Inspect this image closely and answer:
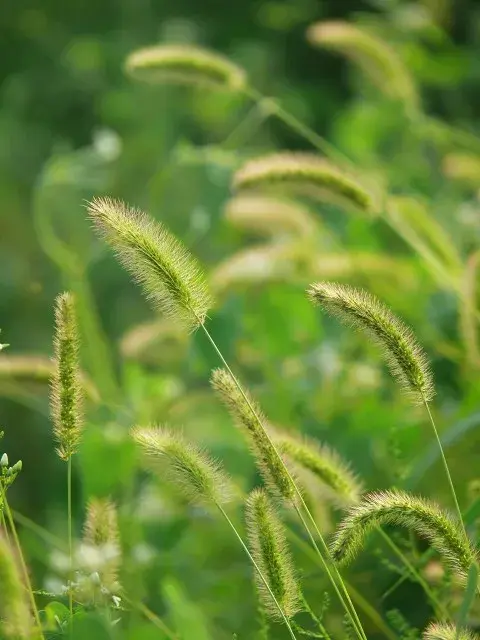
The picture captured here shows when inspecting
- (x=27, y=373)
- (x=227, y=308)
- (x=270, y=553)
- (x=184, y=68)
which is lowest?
(x=227, y=308)

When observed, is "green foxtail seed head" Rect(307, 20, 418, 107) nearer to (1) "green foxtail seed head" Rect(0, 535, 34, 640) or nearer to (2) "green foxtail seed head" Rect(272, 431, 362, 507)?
(2) "green foxtail seed head" Rect(272, 431, 362, 507)

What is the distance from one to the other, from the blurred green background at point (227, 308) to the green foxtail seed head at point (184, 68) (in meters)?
0.23

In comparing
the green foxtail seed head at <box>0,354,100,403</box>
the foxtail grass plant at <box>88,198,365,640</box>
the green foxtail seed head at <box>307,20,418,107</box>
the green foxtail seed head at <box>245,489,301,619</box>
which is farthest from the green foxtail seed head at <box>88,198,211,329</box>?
the green foxtail seed head at <box>307,20,418,107</box>

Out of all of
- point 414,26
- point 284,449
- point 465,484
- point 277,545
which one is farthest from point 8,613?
point 414,26

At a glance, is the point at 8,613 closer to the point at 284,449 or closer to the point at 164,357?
the point at 284,449

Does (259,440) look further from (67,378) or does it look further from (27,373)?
(27,373)

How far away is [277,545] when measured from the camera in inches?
31.1

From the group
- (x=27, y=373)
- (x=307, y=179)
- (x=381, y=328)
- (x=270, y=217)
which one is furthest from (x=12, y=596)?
(x=270, y=217)

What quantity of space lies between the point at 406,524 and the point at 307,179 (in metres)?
0.54

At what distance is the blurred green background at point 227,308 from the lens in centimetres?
129

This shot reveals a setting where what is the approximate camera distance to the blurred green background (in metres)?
1.29

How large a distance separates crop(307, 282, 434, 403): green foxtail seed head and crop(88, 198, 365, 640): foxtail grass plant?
8 cm

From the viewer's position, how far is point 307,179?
124cm

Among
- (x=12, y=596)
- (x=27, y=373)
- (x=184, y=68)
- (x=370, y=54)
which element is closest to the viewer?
(x=12, y=596)
